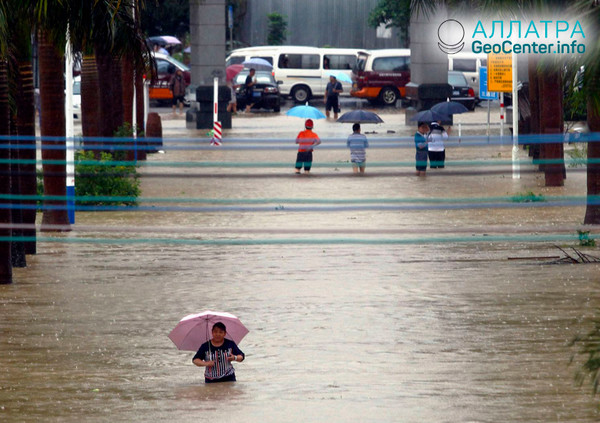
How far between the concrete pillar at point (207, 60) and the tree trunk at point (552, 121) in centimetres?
1563

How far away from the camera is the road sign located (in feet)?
89.0

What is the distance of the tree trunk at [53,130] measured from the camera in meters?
18.0

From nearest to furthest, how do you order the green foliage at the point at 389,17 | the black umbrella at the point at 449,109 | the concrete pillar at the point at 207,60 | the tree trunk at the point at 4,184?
1. the tree trunk at the point at 4,184
2. the black umbrella at the point at 449,109
3. the concrete pillar at the point at 207,60
4. the green foliage at the point at 389,17

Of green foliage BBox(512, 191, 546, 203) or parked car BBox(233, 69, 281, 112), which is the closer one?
green foliage BBox(512, 191, 546, 203)

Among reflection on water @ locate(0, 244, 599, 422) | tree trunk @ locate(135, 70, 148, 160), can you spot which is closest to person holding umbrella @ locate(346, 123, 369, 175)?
tree trunk @ locate(135, 70, 148, 160)

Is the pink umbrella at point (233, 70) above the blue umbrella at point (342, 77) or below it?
above

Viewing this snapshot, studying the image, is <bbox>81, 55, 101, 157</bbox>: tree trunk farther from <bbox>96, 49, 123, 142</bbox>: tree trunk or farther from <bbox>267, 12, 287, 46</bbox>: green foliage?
<bbox>267, 12, 287, 46</bbox>: green foliage

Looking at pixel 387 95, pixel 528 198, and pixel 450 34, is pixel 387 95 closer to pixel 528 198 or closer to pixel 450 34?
pixel 450 34

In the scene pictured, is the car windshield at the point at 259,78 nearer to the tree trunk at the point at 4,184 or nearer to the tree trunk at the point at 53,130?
the tree trunk at the point at 53,130

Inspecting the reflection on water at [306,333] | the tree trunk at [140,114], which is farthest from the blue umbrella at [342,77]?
the reflection on water at [306,333]

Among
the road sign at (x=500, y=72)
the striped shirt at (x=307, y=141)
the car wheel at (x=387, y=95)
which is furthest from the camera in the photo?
the car wheel at (x=387, y=95)

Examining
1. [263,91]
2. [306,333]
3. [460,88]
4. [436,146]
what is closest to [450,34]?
[460,88]

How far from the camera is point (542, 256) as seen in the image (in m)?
15.8

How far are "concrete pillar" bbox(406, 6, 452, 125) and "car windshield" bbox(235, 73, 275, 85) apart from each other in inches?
264
